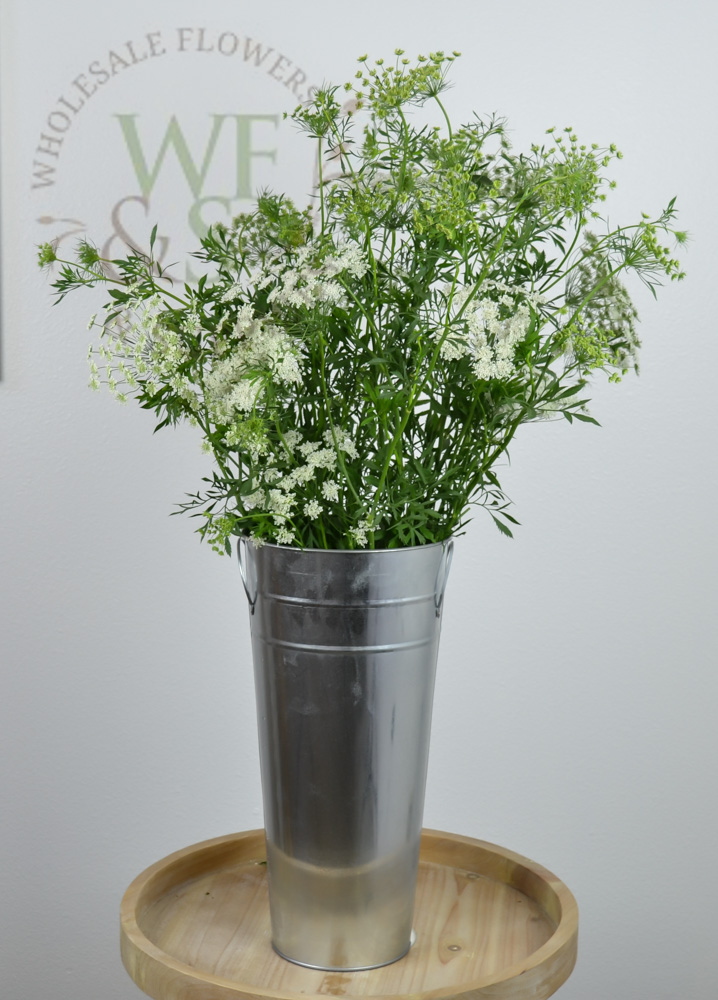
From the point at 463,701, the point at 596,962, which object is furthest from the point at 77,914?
the point at 596,962


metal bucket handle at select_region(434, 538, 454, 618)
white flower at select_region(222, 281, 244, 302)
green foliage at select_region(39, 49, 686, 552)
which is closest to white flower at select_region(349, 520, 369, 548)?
green foliage at select_region(39, 49, 686, 552)

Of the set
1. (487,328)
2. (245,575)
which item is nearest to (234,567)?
(245,575)

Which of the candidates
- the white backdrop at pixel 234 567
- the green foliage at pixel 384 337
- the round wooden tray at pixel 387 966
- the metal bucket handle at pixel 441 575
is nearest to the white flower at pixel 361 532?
the green foliage at pixel 384 337

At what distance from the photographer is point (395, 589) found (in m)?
0.91

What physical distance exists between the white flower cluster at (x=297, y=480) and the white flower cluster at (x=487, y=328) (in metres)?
0.13

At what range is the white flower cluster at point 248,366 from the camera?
32.3 inches

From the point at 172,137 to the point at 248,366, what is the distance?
729 millimetres

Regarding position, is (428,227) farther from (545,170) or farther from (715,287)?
(715,287)

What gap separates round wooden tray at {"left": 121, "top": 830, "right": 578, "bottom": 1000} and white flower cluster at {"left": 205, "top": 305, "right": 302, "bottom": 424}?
0.51m

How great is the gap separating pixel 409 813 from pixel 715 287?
0.95 metres

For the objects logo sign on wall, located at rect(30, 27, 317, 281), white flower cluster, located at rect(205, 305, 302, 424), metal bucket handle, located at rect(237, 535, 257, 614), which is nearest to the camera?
white flower cluster, located at rect(205, 305, 302, 424)

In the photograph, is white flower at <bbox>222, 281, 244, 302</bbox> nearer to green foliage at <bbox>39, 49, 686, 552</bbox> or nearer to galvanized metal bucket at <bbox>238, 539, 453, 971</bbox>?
green foliage at <bbox>39, 49, 686, 552</bbox>

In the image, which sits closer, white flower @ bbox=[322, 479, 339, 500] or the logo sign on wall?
white flower @ bbox=[322, 479, 339, 500]

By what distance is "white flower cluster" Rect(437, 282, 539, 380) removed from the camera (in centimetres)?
84
